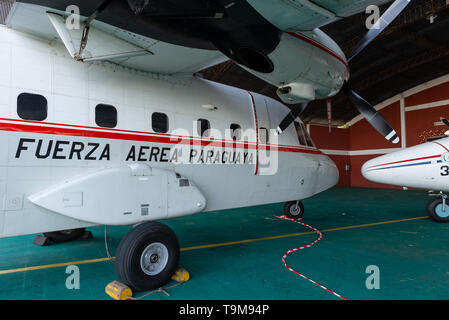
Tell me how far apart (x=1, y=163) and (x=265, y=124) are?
5.16m

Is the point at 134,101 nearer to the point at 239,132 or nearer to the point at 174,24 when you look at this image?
the point at 174,24

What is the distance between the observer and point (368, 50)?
→ 18.3 meters

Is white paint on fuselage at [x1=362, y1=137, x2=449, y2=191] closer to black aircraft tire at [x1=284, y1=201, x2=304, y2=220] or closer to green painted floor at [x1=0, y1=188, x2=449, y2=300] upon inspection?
green painted floor at [x1=0, y1=188, x2=449, y2=300]

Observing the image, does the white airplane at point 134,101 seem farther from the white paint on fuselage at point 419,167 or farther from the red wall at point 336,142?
the red wall at point 336,142

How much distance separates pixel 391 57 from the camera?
19641 millimetres

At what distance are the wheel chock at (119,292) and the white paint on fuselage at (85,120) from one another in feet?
3.54

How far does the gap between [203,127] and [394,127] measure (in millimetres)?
23588

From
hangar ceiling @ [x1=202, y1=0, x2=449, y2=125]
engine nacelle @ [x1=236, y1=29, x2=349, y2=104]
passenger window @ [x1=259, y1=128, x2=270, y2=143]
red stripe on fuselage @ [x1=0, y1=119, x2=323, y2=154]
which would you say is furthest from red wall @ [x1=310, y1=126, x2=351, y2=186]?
red stripe on fuselage @ [x1=0, y1=119, x2=323, y2=154]

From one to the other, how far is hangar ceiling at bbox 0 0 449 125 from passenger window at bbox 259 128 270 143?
11207mm

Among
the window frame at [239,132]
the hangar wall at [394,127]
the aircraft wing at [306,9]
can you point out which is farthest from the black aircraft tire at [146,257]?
the hangar wall at [394,127]

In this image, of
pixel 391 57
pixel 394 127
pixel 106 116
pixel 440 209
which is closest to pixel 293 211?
pixel 440 209

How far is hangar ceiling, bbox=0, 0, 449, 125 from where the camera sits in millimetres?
15207

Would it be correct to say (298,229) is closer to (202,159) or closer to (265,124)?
(265,124)

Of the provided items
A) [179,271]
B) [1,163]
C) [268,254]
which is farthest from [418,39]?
[1,163]
